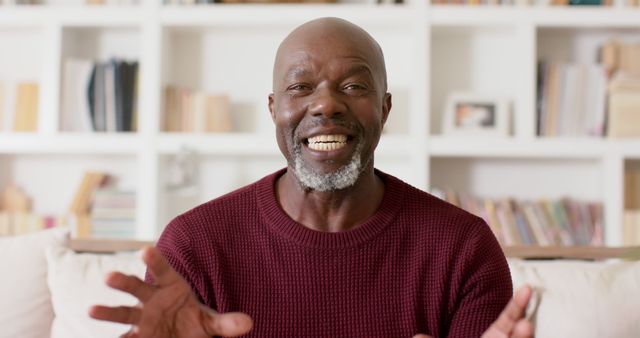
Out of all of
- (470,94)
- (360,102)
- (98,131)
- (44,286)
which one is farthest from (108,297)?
(470,94)

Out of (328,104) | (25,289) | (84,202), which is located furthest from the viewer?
(84,202)

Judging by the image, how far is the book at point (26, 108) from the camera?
2.71 m

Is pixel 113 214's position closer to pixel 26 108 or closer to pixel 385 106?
pixel 26 108

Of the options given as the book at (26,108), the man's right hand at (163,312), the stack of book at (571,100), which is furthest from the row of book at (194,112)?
the man's right hand at (163,312)

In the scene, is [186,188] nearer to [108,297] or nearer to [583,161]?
[108,297]

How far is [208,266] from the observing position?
1.28 metres

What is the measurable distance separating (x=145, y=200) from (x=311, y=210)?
4.61ft

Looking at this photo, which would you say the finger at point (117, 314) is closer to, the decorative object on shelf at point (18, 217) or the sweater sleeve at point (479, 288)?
the sweater sleeve at point (479, 288)

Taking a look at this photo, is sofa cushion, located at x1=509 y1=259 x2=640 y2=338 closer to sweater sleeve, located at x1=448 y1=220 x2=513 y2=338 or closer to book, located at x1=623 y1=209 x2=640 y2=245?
sweater sleeve, located at x1=448 y1=220 x2=513 y2=338

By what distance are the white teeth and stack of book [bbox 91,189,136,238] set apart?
156cm

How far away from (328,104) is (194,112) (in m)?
1.55

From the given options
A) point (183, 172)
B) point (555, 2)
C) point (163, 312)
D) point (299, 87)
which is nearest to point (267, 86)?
point (183, 172)

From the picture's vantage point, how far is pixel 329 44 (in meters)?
1.30

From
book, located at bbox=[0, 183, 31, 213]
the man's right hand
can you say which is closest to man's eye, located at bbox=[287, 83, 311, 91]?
the man's right hand
